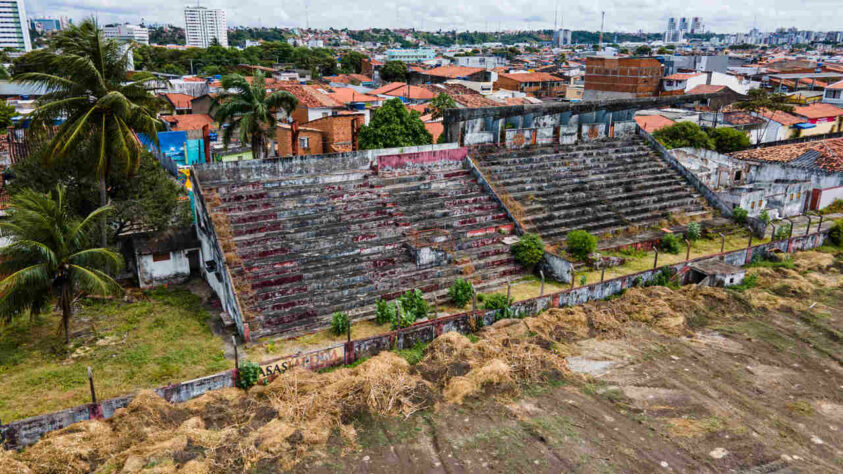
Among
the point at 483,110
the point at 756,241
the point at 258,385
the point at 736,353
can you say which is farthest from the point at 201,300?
the point at 756,241

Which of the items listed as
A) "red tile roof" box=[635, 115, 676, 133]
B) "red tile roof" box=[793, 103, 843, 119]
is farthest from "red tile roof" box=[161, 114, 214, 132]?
"red tile roof" box=[793, 103, 843, 119]

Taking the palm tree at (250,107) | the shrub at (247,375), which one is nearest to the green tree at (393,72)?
the palm tree at (250,107)

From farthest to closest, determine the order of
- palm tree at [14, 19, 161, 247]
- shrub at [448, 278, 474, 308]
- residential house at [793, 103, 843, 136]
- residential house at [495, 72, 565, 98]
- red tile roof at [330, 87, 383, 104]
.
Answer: residential house at [495, 72, 565, 98], red tile roof at [330, 87, 383, 104], residential house at [793, 103, 843, 136], shrub at [448, 278, 474, 308], palm tree at [14, 19, 161, 247]

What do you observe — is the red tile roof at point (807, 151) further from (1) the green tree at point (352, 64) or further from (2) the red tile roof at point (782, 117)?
(1) the green tree at point (352, 64)

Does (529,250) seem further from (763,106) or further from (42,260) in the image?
(763,106)

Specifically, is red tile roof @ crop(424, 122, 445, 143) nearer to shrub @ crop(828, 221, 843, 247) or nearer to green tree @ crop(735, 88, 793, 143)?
shrub @ crop(828, 221, 843, 247)
